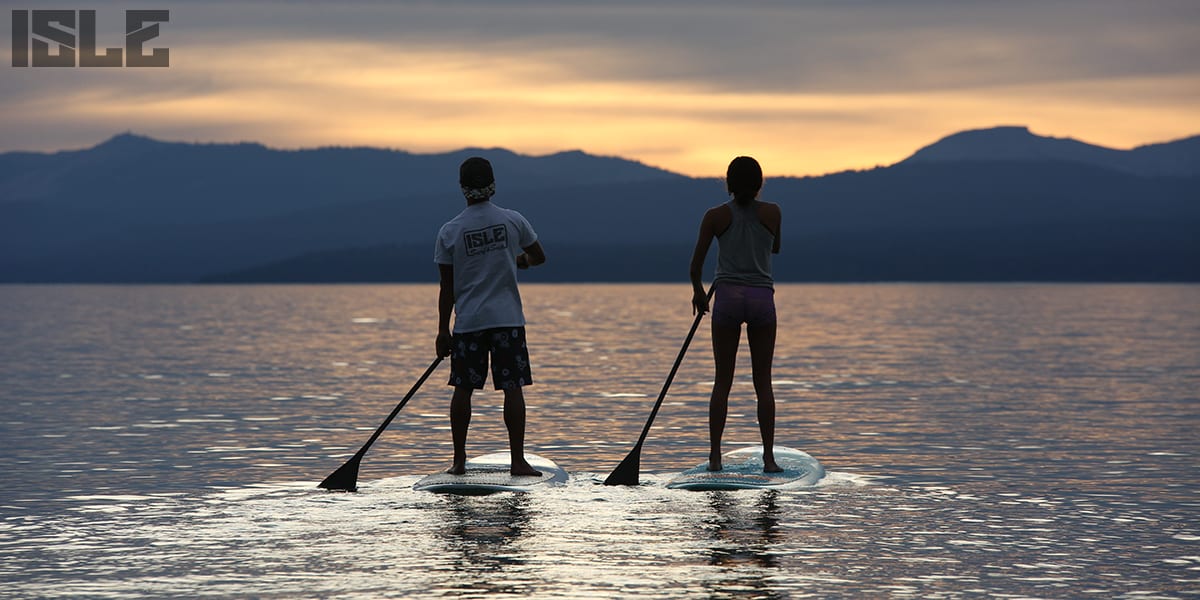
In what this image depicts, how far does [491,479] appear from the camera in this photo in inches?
400

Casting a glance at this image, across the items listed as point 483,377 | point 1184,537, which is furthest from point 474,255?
point 1184,537

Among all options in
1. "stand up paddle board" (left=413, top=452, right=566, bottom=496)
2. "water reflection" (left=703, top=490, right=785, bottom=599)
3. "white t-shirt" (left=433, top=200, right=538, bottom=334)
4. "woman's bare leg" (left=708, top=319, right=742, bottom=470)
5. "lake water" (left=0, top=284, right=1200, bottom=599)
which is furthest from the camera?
"woman's bare leg" (left=708, top=319, right=742, bottom=470)

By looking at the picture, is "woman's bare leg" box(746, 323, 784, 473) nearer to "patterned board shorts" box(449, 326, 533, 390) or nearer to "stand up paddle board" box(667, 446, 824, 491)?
"stand up paddle board" box(667, 446, 824, 491)

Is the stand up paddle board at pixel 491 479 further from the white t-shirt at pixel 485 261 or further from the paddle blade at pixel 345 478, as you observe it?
the white t-shirt at pixel 485 261

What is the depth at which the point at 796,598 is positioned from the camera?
655cm

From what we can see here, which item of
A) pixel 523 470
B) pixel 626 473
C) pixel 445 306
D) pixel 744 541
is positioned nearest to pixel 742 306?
pixel 626 473

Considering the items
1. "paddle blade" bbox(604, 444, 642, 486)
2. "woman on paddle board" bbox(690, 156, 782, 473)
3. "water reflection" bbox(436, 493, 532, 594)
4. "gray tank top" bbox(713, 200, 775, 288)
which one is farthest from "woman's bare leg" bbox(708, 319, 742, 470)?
"water reflection" bbox(436, 493, 532, 594)

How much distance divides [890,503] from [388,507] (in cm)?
319

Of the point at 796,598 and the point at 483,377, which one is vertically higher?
the point at 483,377

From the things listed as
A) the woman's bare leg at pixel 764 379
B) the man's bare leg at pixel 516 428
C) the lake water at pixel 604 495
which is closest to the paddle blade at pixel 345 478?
the lake water at pixel 604 495

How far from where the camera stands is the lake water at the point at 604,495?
706 cm

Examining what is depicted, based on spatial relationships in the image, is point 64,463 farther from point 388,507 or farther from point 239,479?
point 388,507

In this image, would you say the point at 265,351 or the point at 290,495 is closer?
the point at 290,495

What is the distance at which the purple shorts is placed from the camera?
34.1 feet
